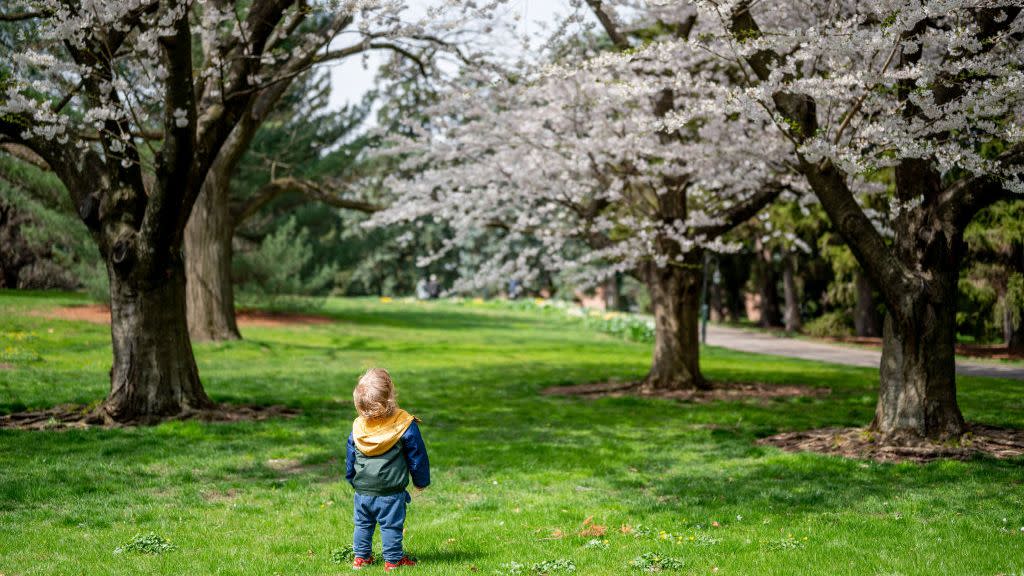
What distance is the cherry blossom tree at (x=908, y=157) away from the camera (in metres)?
8.34

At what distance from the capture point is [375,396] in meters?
5.12

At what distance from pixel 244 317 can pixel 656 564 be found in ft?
83.1

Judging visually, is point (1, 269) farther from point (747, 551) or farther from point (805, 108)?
point (747, 551)

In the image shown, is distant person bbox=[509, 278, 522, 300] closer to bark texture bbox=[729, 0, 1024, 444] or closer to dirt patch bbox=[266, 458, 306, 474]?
bark texture bbox=[729, 0, 1024, 444]

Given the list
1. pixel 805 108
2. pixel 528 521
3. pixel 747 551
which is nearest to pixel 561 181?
pixel 805 108

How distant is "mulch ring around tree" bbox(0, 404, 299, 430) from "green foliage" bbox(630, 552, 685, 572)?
687cm

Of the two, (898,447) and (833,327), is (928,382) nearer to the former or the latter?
(898,447)

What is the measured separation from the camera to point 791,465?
846cm

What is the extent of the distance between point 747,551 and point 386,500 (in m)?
2.13

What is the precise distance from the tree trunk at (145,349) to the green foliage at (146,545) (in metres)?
5.05

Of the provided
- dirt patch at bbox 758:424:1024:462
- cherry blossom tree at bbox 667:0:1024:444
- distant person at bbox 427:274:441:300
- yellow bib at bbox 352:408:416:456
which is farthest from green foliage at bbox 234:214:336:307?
distant person at bbox 427:274:441:300

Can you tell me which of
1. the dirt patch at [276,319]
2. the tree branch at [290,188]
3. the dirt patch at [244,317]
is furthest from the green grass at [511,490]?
the dirt patch at [276,319]

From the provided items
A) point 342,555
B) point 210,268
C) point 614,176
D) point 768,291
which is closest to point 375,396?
point 342,555

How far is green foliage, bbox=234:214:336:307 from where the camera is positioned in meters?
26.1
